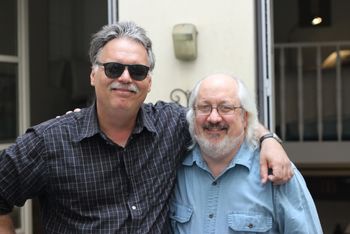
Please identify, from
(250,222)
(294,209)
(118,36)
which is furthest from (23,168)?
(294,209)

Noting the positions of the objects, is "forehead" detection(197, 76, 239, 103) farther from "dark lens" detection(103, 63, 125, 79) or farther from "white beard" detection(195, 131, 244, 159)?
"dark lens" detection(103, 63, 125, 79)

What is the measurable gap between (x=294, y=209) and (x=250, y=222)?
16cm

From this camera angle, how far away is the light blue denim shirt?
1.98 m

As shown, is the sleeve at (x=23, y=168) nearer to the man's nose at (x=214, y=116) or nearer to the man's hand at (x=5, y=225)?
the man's hand at (x=5, y=225)

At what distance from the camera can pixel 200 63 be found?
3.76 m

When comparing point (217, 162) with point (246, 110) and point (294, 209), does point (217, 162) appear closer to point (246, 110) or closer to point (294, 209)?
point (246, 110)

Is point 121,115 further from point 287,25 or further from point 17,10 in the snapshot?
point 287,25

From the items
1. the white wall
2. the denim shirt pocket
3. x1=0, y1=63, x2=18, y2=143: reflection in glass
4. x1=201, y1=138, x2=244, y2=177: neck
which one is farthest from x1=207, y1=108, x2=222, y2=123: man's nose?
x1=0, y1=63, x2=18, y2=143: reflection in glass

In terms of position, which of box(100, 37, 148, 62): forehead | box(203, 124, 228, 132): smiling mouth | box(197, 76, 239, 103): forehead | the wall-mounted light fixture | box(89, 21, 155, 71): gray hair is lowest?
box(203, 124, 228, 132): smiling mouth

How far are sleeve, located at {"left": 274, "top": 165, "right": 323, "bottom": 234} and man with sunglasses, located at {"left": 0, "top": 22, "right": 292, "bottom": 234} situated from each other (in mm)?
50

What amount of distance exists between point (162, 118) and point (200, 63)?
5.18ft

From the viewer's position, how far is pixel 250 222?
77.6 inches

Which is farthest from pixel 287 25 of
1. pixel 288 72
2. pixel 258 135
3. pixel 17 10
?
pixel 258 135

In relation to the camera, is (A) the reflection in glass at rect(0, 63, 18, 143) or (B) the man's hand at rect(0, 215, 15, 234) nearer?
(B) the man's hand at rect(0, 215, 15, 234)
